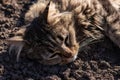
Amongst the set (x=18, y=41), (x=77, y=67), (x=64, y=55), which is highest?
(x=18, y=41)

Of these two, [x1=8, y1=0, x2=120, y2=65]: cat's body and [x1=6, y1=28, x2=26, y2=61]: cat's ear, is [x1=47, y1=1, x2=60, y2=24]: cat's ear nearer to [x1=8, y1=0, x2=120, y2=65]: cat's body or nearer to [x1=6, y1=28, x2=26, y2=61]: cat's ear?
[x1=8, y1=0, x2=120, y2=65]: cat's body

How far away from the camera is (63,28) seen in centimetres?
301

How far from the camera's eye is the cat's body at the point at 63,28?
2877 millimetres

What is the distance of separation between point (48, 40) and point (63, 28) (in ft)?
0.65

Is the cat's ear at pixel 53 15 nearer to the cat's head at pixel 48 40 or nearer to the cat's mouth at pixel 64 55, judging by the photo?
the cat's head at pixel 48 40

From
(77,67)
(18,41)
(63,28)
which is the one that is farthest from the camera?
(77,67)

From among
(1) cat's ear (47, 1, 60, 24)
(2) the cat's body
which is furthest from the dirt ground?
(1) cat's ear (47, 1, 60, 24)

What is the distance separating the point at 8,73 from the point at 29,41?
1.27 ft

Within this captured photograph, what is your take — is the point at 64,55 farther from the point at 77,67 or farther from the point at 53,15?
the point at 53,15

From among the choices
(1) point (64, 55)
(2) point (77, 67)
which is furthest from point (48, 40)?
(2) point (77, 67)

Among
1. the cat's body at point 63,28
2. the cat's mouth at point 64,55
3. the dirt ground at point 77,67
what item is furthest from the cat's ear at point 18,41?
the cat's mouth at point 64,55

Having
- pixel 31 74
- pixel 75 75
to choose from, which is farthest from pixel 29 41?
pixel 75 75

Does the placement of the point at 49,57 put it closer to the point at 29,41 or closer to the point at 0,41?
the point at 29,41

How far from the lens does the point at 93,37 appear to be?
3303mm
